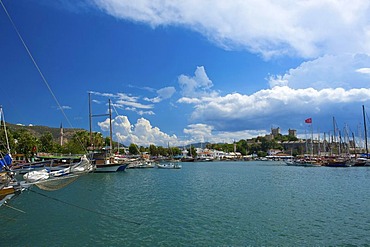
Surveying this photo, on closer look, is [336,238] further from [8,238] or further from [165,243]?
[8,238]

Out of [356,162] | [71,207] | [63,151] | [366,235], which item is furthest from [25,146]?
[356,162]

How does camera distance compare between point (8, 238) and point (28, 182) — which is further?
point (8, 238)

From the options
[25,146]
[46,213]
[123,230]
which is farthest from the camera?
[25,146]

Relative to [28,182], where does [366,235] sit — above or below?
below

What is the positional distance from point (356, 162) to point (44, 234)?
342ft

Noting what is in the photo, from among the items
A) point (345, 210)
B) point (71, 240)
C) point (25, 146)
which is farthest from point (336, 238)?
point (25, 146)

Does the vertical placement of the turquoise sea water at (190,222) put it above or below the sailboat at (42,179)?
below

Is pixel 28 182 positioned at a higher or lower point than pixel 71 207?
higher

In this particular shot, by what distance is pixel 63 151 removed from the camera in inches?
4166

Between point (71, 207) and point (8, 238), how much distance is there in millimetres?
9683

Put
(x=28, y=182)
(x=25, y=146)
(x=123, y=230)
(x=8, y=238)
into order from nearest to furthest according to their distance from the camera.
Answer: (x=28, y=182) < (x=8, y=238) < (x=123, y=230) < (x=25, y=146)

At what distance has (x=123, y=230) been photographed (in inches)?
744

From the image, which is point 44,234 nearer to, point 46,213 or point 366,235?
point 46,213

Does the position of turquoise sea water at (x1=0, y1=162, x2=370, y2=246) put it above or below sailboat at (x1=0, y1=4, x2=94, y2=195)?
below
